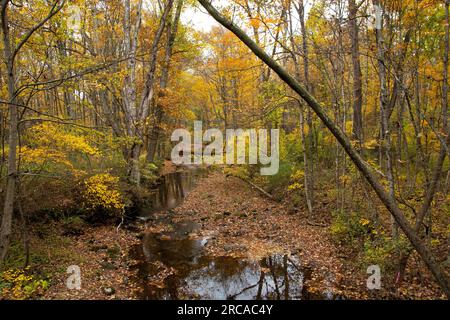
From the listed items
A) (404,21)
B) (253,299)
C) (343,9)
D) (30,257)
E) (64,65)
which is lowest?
(253,299)

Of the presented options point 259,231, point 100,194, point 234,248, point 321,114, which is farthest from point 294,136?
point 321,114

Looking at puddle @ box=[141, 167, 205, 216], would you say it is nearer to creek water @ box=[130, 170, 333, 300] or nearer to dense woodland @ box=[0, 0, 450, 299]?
dense woodland @ box=[0, 0, 450, 299]

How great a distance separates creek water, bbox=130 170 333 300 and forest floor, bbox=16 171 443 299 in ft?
0.89

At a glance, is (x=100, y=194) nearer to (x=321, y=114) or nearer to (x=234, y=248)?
(x=234, y=248)

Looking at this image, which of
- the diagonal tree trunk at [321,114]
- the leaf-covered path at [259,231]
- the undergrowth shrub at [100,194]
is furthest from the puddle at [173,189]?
the diagonal tree trunk at [321,114]

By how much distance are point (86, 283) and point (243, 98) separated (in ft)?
64.6

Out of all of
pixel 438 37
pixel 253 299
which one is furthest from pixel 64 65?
pixel 438 37

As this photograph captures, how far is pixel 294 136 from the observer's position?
13.7 m

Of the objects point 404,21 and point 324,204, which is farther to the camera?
point 324,204

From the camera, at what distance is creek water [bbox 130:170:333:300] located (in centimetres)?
652

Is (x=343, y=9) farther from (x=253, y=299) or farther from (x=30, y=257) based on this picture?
(x=30, y=257)

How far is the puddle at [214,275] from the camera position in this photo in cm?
650
